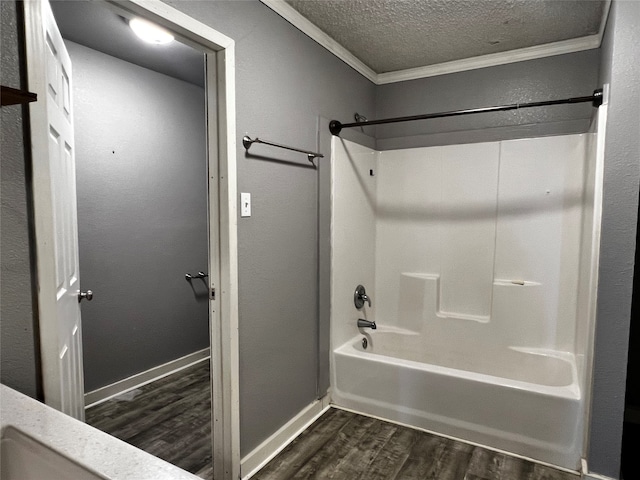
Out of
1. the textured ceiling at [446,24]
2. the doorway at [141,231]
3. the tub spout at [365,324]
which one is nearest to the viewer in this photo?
the textured ceiling at [446,24]

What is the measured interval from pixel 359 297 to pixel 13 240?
2.26m

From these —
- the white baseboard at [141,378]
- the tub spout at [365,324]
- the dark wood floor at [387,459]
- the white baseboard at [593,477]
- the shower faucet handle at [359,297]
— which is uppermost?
the shower faucet handle at [359,297]

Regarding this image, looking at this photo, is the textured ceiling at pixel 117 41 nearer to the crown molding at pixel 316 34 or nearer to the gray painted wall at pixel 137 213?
the gray painted wall at pixel 137 213

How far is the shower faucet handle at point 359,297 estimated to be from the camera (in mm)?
2958

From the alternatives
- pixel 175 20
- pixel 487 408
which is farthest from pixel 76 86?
pixel 487 408

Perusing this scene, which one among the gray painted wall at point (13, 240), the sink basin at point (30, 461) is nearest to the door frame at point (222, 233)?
the gray painted wall at point (13, 240)

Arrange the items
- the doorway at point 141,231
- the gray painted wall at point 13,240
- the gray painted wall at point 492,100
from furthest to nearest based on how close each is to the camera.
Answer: the gray painted wall at point 492,100
the doorway at point 141,231
the gray painted wall at point 13,240

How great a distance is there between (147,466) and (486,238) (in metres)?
2.68

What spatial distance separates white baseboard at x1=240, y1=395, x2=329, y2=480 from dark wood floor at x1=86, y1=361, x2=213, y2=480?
0.66 ft

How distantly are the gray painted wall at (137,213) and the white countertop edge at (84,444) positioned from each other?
1.88 metres

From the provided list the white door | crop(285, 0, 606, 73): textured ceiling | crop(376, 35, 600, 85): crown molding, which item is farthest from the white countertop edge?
crop(376, 35, 600, 85): crown molding

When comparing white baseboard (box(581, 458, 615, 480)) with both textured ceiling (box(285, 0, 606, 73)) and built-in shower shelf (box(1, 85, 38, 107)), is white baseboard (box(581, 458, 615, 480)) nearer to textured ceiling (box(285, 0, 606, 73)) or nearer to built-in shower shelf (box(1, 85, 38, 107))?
textured ceiling (box(285, 0, 606, 73))

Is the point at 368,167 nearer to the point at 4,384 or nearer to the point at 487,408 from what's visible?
the point at 487,408

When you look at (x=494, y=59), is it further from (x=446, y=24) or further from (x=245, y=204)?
(x=245, y=204)
